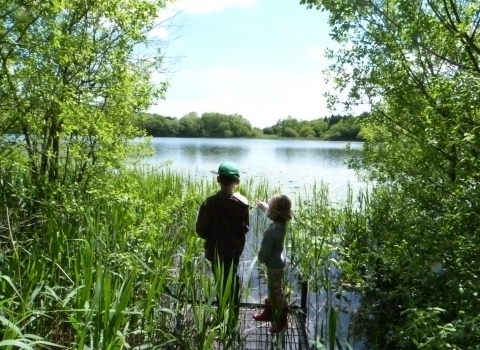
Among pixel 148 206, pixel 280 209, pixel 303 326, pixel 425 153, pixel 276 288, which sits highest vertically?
pixel 425 153

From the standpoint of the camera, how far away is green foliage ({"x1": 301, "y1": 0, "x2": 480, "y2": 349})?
2441mm

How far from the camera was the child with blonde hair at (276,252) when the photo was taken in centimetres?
387

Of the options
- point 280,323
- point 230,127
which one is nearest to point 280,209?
point 280,323

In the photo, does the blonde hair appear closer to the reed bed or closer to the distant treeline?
the reed bed

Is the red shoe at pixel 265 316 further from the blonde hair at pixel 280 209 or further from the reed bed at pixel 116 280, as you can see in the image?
the blonde hair at pixel 280 209

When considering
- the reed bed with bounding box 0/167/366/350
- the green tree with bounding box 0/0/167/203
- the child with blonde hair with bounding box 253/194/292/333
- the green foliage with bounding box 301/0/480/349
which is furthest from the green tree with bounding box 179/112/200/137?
→ the child with blonde hair with bounding box 253/194/292/333

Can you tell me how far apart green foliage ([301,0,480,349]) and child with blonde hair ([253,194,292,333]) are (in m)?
0.76

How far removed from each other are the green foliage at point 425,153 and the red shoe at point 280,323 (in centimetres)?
72

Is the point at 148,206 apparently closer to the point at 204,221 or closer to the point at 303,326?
the point at 204,221

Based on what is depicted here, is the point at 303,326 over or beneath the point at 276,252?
beneath

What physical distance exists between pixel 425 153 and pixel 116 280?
7.50ft

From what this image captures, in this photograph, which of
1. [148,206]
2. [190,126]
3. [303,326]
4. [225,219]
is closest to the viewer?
[225,219]

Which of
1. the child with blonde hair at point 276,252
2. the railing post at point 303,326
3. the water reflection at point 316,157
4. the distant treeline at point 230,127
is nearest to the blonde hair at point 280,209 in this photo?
the child with blonde hair at point 276,252

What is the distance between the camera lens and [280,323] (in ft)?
12.8
